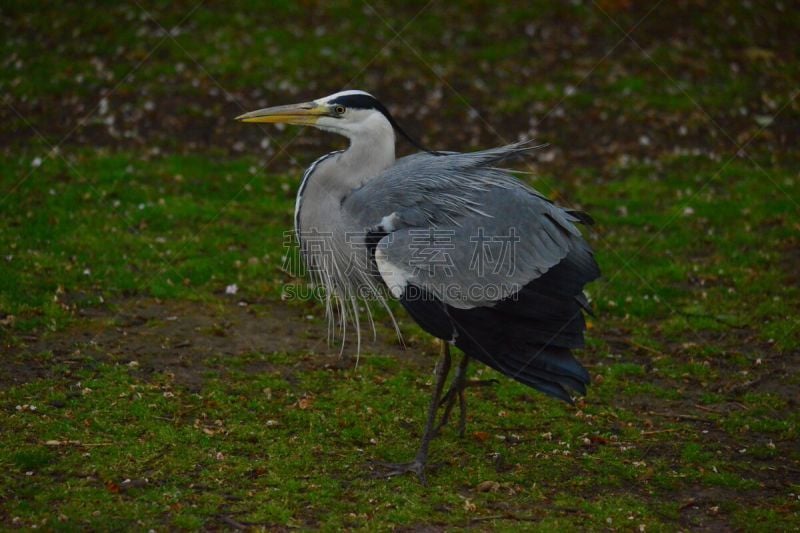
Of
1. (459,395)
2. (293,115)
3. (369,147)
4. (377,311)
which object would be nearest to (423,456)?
(459,395)

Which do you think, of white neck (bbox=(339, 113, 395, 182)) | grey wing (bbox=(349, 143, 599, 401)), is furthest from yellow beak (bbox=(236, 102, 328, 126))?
grey wing (bbox=(349, 143, 599, 401))

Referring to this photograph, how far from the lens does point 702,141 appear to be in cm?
1330

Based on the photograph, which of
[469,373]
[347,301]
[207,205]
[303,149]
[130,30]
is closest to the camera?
[347,301]

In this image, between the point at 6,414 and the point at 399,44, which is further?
the point at 399,44

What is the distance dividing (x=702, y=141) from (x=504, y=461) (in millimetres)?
8111

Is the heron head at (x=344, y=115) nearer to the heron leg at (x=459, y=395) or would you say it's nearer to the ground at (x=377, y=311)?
the heron leg at (x=459, y=395)

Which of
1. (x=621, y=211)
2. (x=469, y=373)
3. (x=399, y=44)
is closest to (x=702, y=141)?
(x=621, y=211)

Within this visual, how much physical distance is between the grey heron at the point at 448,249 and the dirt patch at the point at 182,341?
4.33ft

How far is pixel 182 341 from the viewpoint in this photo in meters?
8.38

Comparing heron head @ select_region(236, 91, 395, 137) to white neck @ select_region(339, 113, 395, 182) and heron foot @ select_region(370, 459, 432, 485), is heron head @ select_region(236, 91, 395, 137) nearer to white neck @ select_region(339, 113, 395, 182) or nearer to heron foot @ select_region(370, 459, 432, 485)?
white neck @ select_region(339, 113, 395, 182)

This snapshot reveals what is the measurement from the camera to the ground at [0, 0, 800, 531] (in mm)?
6320

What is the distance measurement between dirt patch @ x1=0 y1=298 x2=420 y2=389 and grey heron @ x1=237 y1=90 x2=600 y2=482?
1318mm

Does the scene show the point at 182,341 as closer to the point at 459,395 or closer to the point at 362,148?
the point at 362,148

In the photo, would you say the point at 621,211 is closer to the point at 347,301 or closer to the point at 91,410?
the point at 347,301
